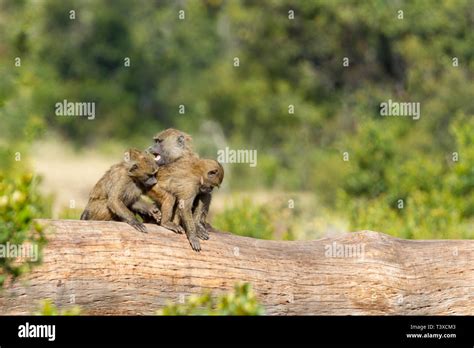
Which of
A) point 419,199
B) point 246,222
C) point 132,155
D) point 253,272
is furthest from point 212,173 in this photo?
point 419,199

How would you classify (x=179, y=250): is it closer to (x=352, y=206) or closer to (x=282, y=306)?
(x=282, y=306)

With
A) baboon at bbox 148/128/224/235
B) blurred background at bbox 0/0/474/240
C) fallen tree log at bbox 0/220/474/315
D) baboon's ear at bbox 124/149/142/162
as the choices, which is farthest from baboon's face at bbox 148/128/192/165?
blurred background at bbox 0/0/474/240

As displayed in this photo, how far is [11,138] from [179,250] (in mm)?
12334

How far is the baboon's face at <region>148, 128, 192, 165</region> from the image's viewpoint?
1130 cm

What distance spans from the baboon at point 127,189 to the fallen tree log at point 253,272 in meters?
0.54

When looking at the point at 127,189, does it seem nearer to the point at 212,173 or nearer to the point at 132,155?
the point at 132,155

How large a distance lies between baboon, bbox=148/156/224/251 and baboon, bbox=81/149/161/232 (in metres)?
0.13

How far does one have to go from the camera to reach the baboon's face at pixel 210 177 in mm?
10648

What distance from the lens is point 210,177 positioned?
35.1 ft

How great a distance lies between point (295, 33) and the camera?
3697cm

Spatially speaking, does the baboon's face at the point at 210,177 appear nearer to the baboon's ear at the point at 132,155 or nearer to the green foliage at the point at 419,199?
the baboon's ear at the point at 132,155

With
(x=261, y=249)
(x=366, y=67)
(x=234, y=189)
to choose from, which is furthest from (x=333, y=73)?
(x=261, y=249)

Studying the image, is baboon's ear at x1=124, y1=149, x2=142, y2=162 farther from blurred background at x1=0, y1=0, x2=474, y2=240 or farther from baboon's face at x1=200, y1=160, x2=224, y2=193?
blurred background at x1=0, y1=0, x2=474, y2=240

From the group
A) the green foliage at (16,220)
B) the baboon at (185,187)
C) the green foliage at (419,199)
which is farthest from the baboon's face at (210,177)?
the green foliage at (419,199)
